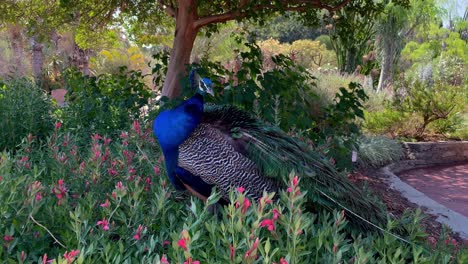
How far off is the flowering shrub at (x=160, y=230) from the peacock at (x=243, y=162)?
19cm

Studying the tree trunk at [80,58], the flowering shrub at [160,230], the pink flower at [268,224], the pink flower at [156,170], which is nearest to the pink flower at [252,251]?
the flowering shrub at [160,230]

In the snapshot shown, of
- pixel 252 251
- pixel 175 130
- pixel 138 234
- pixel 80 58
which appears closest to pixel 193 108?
pixel 175 130

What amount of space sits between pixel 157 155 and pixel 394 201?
3039mm

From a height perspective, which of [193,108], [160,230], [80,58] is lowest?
[80,58]

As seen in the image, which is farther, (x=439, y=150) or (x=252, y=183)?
(x=439, y=150)

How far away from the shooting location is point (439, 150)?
856cm

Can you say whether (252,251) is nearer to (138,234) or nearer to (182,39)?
(138,234)

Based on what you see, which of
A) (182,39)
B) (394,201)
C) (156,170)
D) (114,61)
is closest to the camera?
(156,170)

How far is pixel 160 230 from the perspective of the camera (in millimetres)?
1890

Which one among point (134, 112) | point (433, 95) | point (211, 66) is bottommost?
point (433, 95)

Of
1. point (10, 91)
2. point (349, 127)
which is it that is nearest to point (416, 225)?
point (349, 127)

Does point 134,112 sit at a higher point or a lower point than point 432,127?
higher

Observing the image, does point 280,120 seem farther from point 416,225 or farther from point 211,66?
point 416,225

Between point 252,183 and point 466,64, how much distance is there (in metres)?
20.1
